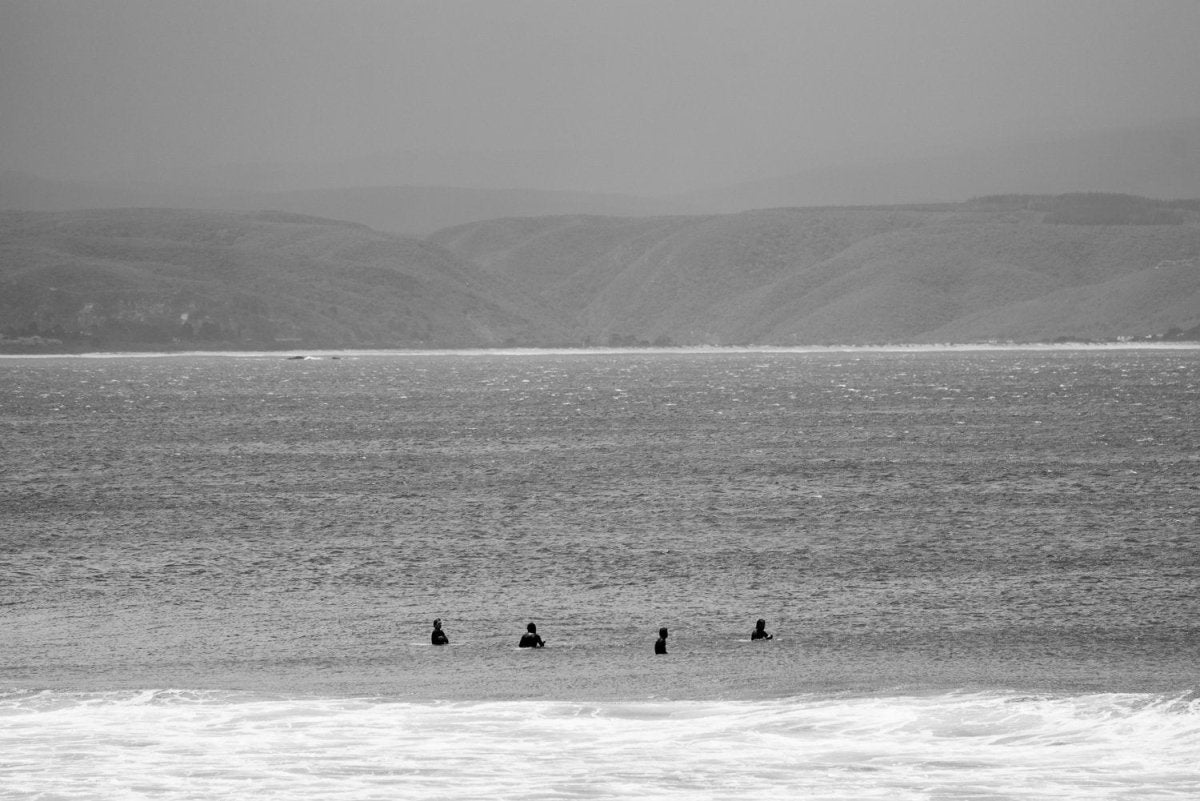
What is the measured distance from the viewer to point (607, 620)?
3516 centimetres

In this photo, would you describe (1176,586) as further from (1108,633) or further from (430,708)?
(430,708)

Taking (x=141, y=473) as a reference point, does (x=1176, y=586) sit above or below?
below

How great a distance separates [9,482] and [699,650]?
43.2 metres

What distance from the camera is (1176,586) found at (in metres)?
37.5

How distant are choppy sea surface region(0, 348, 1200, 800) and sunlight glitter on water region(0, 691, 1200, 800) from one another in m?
0.08

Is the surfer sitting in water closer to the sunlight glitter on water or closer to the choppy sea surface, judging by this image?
the choppy sea surface

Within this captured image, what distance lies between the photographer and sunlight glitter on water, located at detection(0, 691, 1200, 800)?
22.2 m

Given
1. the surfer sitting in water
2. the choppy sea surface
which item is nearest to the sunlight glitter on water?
the choppy sea surface

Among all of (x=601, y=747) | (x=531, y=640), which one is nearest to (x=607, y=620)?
(x=531, y=640)

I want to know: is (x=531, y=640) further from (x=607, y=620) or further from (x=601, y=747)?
(x=601, y=747)

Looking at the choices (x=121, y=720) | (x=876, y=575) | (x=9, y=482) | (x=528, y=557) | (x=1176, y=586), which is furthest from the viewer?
(x=9, y=482)

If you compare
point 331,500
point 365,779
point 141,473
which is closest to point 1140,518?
point 331,500

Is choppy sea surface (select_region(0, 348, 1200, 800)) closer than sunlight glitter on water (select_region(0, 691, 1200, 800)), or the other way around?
sunlight glitter on water (select_region(0, 691, 1200, 800))

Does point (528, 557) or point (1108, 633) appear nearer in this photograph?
point (1108, 633)
